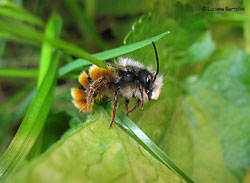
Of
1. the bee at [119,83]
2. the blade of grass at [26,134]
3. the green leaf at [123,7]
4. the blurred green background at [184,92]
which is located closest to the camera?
the blade of grass at [26,134]

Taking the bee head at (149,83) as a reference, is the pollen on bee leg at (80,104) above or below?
above

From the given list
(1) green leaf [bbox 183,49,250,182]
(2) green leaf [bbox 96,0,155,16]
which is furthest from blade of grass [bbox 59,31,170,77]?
(2) green leaf [bbox 96,0,155,16]

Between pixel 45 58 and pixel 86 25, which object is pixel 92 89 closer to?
pixel 45 58

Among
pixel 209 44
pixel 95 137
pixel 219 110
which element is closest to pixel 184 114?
pixel 219 110

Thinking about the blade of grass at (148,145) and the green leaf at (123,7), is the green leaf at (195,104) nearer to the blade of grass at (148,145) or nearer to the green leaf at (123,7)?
the blade of grass at (148,145)

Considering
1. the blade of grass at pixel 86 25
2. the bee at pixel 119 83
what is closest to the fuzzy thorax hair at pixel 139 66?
the bee at pixel 119 83

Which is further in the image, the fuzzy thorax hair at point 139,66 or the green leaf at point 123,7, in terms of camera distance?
the green leaf at point 123,7

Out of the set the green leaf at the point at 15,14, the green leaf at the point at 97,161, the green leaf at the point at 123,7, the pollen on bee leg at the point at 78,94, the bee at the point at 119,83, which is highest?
the green leaf at the point at 15,14
